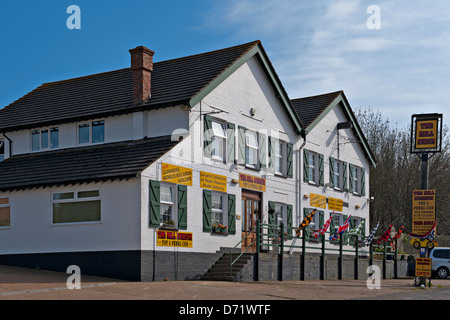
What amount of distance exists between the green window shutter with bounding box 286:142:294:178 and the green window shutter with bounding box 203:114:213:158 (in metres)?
5.92

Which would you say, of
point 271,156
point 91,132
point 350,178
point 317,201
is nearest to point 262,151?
point 271,156

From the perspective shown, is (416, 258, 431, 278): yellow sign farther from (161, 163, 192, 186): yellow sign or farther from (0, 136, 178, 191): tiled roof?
(0, 136, 178, 191): tiled roof

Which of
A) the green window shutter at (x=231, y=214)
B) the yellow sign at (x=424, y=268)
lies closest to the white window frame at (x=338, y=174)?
the green window shutter at (x=231, y=214)

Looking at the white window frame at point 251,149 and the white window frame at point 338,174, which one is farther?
the white window frame at point 338,174

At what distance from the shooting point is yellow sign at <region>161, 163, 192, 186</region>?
21.5 metres

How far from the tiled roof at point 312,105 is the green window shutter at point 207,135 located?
8.46m

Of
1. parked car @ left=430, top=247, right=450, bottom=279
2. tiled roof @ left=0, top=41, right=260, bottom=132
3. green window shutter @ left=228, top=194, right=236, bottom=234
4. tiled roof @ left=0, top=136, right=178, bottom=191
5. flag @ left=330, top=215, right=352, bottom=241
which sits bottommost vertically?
parked car @ left=430, top=247, right=450, bottom=279

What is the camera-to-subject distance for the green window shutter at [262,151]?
2694 cm

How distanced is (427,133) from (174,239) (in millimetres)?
9399

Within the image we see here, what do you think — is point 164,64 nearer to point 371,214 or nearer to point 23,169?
point 23,169

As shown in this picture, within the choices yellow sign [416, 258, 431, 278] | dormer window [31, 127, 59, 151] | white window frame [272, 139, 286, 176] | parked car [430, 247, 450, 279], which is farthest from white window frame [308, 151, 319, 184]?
dormer window [31, 127, 59, 151]

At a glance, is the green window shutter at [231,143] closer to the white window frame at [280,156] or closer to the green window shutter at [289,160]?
the white window frame at [280,156]

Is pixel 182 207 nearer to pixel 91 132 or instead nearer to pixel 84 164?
pixel 84 164
